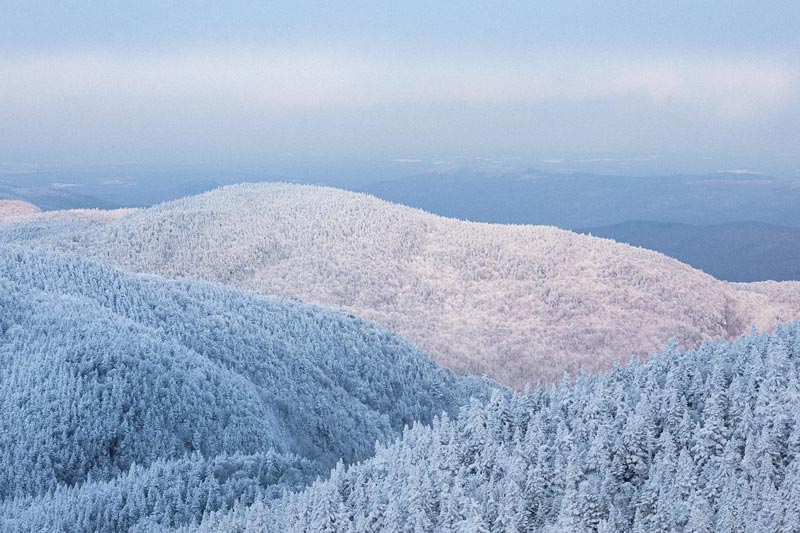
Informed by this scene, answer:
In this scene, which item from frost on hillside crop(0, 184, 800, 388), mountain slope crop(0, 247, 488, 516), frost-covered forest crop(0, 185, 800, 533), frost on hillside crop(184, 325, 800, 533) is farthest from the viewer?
frost on hillside crop(0, 184, 800, 388)

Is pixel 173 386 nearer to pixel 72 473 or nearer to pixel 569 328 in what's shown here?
pixel 72 473

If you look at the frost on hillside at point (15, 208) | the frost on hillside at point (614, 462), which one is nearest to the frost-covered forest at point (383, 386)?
the frost on hillside at point (614, 462)

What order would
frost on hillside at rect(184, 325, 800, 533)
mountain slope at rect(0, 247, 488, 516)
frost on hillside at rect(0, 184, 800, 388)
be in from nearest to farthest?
→ 1. frost on hillside at rect(184, 325, 800, 533)
2. mountain slope at rect(0, 247, 488, 516)
3. frost on hillside at rect(0, 184, 800, 388)

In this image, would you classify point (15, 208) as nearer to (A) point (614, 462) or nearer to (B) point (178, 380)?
(B) point (178, 380)

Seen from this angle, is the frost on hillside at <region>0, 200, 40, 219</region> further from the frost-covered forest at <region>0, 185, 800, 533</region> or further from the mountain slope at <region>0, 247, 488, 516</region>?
the mountain slope at <region>0, 247, 488, 516</region>

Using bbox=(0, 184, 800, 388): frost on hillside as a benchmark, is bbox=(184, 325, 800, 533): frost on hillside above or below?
above

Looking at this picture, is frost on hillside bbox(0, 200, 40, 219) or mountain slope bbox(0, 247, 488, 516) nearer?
mountain slope bbox(0, 247, 488, 516)

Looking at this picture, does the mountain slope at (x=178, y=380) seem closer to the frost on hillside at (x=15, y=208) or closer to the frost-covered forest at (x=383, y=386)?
the frost-covered forest at (x=383, y=386)

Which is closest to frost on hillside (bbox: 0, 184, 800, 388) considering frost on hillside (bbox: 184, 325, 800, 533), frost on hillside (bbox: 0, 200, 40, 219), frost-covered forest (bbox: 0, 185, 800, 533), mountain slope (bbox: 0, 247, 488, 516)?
frost-covered forest (bbox: 0, 185, 800, 533)
